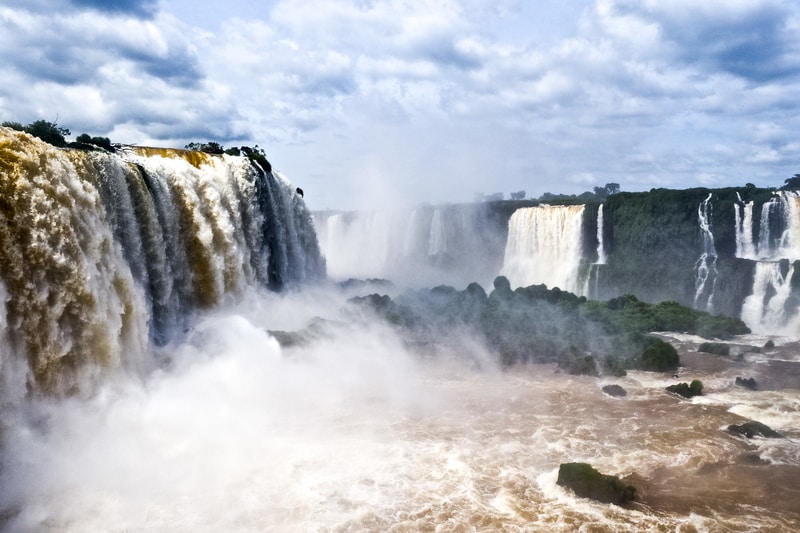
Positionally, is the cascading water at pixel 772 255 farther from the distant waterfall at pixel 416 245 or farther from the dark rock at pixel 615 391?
the distant waterfall at pixel 416 245

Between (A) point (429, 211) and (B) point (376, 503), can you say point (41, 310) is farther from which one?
(A) point (429, 211)

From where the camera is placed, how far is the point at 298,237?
29438 millimetres

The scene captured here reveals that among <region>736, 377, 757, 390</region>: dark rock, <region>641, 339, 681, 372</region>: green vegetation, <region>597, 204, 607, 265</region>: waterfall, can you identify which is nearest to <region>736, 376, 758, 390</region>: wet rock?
<region>736, 377, 757, 390</region>: dark rock

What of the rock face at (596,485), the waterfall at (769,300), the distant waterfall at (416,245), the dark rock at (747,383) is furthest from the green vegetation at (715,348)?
the distant waterfall at (416,245)

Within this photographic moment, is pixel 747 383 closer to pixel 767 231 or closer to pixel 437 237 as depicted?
pixel 767 231

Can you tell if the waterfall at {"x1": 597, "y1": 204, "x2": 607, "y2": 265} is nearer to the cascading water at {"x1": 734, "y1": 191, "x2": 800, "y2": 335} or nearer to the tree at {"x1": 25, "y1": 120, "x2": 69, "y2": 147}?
the cascading water at {"x1": 734, "y1": 191, "x2": 800, "y2": 335}

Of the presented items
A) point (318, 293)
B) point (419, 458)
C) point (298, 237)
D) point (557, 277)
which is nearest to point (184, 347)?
point (419, 458)

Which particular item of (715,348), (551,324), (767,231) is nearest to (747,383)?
(715,348)

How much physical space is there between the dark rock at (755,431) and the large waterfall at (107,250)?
13.6 m

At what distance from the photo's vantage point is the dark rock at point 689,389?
15.3 metres

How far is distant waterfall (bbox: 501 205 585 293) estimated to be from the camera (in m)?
34.8

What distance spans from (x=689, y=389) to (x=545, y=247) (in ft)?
70.2

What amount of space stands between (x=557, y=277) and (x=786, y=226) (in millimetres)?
11772

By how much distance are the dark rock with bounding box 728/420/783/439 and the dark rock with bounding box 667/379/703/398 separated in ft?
8.48
